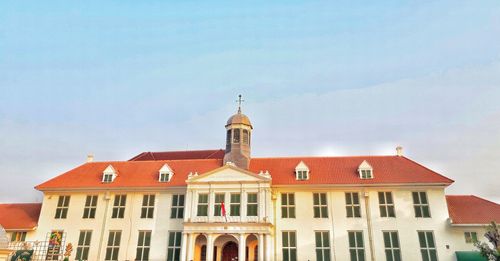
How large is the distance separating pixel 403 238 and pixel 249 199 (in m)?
11.9

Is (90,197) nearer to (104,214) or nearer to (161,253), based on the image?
(104,214)

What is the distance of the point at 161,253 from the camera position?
1144 inches

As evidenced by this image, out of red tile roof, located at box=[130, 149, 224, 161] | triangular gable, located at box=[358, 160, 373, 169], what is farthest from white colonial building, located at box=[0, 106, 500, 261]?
red tile roof, located at box=[130, 149, 224, 161]

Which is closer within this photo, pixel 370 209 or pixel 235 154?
pixel 370 209

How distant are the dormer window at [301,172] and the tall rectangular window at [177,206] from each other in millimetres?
9896

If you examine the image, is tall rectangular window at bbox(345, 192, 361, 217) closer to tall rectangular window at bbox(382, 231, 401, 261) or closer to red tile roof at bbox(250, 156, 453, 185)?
red tile roof at bbox(250, 156, 453, 185)

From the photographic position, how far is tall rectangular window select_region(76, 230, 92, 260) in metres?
30.0

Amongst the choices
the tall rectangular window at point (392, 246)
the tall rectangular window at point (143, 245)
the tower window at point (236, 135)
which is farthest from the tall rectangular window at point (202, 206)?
the tall rectangular window at point (392, 246)

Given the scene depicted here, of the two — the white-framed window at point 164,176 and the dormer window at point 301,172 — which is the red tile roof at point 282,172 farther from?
the white-framed window at point 164,176

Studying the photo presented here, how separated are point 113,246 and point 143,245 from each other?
8.60 feet

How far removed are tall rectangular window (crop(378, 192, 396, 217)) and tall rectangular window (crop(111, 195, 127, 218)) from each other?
21211 mm

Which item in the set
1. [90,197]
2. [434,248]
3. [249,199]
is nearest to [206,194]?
[249,199]

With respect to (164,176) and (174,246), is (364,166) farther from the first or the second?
(164,176)

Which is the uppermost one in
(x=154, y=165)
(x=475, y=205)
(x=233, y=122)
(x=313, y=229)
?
(x=233, y=122)
